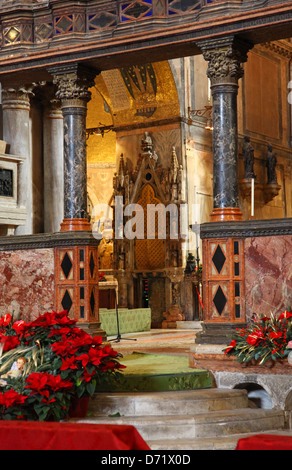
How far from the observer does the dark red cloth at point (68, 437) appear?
4.69 metres

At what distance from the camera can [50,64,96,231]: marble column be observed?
10414mm

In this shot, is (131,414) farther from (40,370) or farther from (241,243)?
(241,243)


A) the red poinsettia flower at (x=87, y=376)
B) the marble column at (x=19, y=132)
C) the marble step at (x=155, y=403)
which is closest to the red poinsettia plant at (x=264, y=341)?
the marble step at (x=155, y=403)

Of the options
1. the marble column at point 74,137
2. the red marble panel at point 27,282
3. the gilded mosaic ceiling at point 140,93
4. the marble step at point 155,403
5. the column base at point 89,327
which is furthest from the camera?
the gilded mosaic ceiling at point 140,93

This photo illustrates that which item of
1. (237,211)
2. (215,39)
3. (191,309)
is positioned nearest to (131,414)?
(237,211)

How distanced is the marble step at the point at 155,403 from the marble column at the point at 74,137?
2950 mm

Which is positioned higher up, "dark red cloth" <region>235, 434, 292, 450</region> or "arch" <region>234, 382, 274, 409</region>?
"dark red cloth" <region>235, 434, 292, 450</region>

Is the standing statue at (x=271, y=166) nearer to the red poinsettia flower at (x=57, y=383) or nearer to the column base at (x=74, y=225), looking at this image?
the column base at (x=74, y=225)

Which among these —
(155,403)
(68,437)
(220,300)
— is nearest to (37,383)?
(155,403)

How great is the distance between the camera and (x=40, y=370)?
7703mm

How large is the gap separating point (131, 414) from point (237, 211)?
2.77m

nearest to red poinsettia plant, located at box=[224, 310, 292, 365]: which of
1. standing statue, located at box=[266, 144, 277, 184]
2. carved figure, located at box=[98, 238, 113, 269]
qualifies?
carved figure, located at box=[98, 238, 113, 269]

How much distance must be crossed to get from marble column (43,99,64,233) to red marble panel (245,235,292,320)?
582 cm

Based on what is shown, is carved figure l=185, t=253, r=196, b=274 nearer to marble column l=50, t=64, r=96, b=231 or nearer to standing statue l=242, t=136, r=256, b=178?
standing statue l=242, t=136, r=256, b=178
